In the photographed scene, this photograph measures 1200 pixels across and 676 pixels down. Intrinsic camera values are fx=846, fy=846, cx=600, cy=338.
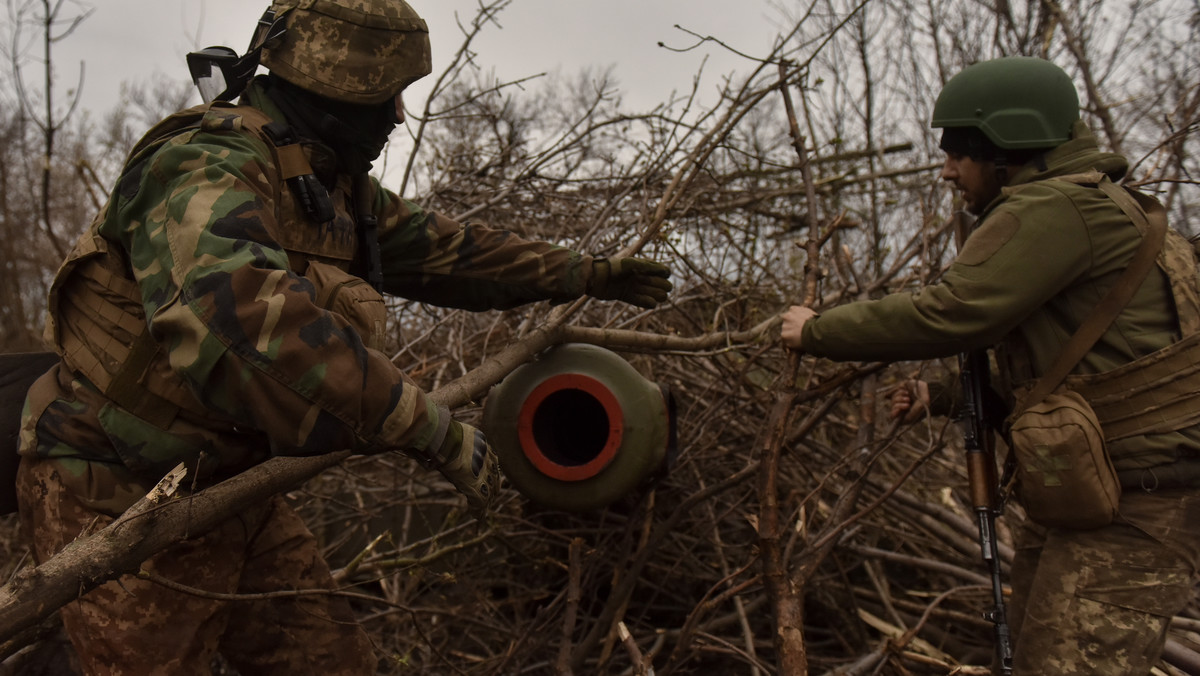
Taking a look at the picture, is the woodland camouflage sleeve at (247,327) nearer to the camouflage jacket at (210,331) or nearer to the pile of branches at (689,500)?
the camouflage jacket at (210,331)

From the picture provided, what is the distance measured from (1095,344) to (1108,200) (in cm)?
37

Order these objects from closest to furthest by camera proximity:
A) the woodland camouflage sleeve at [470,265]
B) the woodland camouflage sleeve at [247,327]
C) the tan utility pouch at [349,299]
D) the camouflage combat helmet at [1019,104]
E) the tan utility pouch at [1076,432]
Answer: the woodland camouflage sleeve at [247,327] < the tan utility pouch at [349,299] < the tan utility pouch at [1076,432] < the camouflage combat helmet at [1019,104] < the woodland camouflage sleeve at [470,265]

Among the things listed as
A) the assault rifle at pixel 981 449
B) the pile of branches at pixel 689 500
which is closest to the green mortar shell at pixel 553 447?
the pile of branches at pixel 689 500

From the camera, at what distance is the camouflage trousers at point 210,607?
1875 mm

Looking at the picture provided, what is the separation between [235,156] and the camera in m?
1.78

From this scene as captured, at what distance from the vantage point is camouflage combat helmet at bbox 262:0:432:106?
2.02 meters

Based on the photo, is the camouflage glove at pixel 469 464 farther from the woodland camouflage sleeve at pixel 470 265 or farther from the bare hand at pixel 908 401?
the bare hand at pixel 908 401

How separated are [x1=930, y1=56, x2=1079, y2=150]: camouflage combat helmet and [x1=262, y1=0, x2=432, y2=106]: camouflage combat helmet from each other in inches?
62.4

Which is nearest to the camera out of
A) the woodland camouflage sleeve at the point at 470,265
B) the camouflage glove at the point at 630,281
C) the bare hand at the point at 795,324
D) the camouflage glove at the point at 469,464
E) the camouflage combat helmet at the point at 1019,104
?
the camouflage glove at the point at 469,464

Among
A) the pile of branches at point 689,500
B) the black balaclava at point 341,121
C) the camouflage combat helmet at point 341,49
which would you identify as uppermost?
the camouflage combat helmet at point 341,49

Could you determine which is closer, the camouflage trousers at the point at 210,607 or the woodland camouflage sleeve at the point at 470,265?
the camouflage trousers at the point at 210,607

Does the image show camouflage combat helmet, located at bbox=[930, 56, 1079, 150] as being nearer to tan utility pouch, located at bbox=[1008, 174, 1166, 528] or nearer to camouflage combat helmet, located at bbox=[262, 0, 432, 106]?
tan utility pouch, located at bbox=[1008, 174, 1166, 528]

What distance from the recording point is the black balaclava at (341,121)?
2.07 m

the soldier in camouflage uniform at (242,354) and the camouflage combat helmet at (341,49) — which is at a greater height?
the camouflage combat helmet at (341,49)
